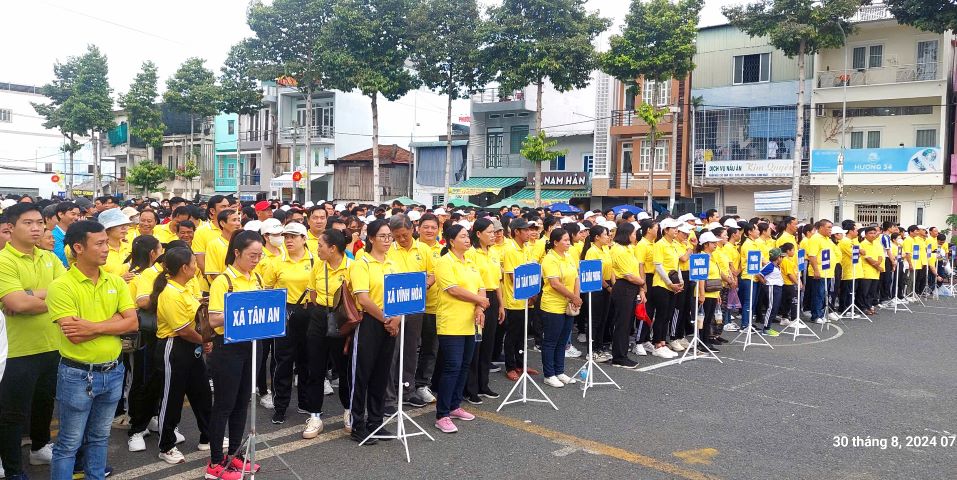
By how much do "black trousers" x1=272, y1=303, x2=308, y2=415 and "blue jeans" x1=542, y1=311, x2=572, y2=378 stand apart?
282cm

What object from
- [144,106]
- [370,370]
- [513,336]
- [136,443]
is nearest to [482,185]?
[144,106]

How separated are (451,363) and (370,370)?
78 centimetres

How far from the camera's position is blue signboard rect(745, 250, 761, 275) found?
443 inches

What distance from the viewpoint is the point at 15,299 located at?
4656 millimetres

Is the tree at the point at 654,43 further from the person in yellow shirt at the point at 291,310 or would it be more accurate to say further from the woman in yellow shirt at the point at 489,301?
the person in yellow shirt at the point at 291,310

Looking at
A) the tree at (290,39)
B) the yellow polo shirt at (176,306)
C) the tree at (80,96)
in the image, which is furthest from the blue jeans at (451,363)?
the tree at (80,96)

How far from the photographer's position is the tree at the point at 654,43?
26.1 meters

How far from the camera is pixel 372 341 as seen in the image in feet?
19.8

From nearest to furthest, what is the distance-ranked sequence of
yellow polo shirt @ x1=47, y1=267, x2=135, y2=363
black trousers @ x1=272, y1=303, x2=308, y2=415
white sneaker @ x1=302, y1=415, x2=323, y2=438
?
yellow polo shirt @ x1=47, y1=267, x2=135, y2=363
white sneaker @ x1=302, y1=415, x2=323, y2=438
black trousers @ x1=272, y1=303, x2=308, y2=415

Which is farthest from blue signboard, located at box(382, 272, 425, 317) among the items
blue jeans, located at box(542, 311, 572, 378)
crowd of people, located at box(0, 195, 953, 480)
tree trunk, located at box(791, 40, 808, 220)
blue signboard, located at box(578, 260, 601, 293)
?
tree trunk, located at box(791, 40, 808, 220)

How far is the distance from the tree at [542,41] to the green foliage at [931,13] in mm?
10533

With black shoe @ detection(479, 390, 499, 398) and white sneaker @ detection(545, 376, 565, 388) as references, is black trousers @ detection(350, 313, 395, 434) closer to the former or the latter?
black shoe @ detection(479, 390, 499, 398)

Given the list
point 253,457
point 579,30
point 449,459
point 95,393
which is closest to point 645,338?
point 449,459

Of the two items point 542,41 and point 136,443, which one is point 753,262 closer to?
point 136,443
